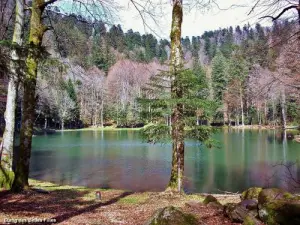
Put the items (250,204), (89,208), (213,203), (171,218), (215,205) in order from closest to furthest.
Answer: (171,218)
(250,204)
(215,205)
(213,203)
(89,208)

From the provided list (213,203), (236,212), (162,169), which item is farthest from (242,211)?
(162,169)

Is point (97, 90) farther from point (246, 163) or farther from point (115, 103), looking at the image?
point (246, 163)

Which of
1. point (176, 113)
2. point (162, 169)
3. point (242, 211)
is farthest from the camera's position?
point (162, 169)

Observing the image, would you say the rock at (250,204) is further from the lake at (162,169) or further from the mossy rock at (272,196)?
the lake at (162,169)

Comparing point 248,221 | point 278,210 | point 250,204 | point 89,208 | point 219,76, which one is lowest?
point 89,208

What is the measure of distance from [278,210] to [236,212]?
2.64 feet

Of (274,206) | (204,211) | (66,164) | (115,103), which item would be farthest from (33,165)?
(115,103)

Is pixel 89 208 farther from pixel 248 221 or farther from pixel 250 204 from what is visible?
pixel 248 221

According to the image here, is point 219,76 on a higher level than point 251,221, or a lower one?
higher

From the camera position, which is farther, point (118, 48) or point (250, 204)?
point (118, 48)

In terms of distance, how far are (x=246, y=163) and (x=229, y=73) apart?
49.9m

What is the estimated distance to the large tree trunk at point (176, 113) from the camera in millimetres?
Result: 9727

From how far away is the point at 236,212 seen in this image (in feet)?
18.1

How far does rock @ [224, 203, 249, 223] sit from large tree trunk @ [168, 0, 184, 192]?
3.95m
